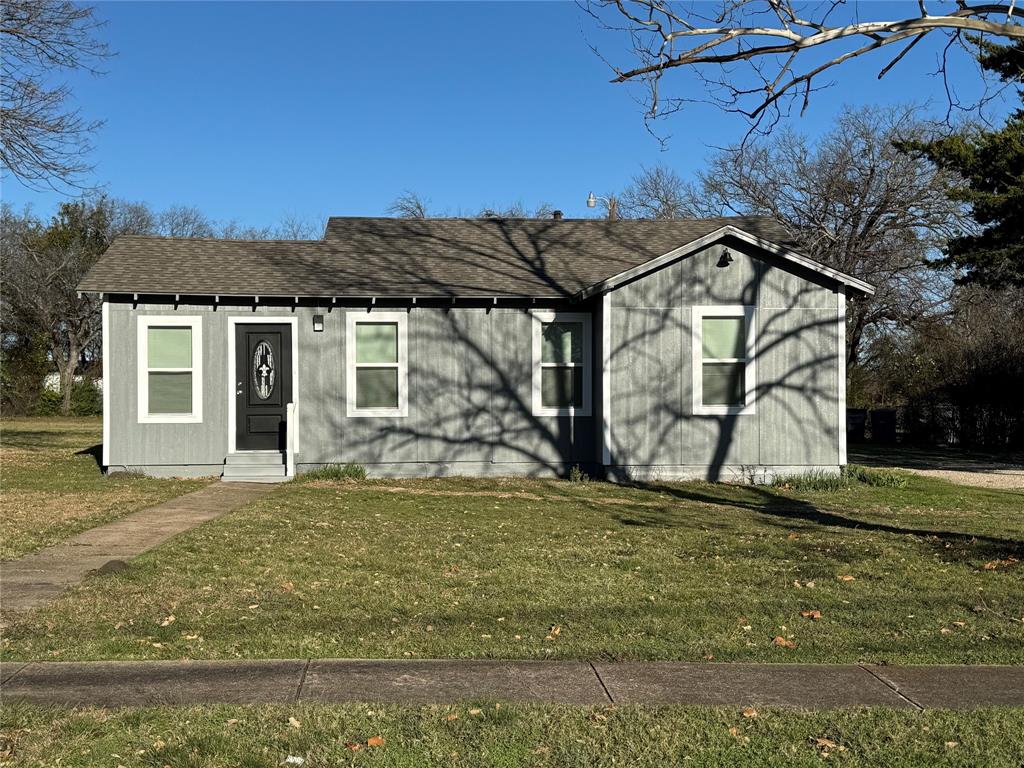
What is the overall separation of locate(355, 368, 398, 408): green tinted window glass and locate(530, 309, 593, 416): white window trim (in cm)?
261

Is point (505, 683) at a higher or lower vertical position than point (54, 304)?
lower

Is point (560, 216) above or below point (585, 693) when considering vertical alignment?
above

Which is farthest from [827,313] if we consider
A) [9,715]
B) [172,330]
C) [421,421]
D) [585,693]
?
[9,715]

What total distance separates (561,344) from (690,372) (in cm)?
250

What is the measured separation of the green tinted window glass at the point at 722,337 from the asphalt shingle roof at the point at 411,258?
172cm

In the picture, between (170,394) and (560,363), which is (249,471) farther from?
(560,363)

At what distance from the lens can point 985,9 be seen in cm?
859

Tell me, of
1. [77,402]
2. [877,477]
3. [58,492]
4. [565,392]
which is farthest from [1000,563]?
[77,402]

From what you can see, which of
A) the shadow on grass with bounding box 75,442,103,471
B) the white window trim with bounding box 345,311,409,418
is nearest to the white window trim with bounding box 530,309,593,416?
the white window trim with bounding box 345,311,409,418

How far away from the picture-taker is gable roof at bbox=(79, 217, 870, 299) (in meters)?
17.1

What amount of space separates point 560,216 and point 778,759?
1943 centimetres

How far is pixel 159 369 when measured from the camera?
55.5 ft

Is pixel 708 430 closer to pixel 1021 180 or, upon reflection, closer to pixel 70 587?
pixel 1021 180

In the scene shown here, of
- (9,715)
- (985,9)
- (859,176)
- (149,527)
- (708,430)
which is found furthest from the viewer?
(859,176)
